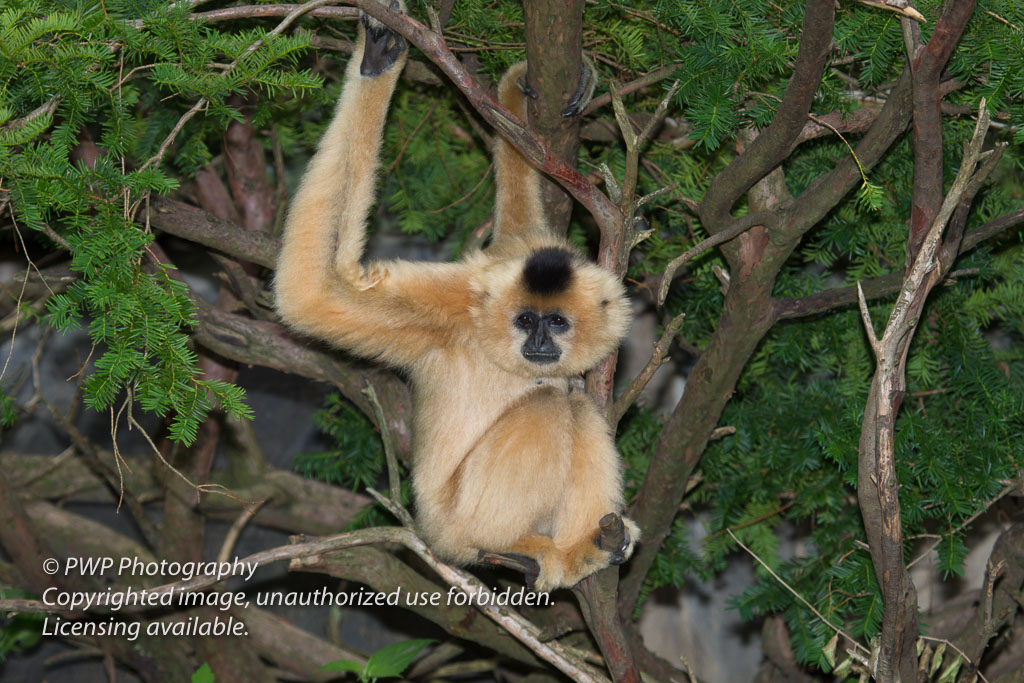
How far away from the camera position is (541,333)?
3.31 m

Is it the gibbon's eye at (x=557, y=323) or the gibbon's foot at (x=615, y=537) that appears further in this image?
the gibbon's eye at (x=557, y=323)

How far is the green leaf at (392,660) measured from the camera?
3.94 meters

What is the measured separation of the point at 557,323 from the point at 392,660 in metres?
1.90

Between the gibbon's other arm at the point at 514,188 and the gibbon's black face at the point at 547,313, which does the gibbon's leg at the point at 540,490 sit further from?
the gibbon's other arm at the point at 514,188

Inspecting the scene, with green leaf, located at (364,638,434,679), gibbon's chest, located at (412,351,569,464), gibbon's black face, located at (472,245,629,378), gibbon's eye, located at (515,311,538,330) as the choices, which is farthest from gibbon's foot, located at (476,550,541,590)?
green leaf, located at (364,638,434,679)

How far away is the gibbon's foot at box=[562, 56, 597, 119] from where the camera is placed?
330 centimetres

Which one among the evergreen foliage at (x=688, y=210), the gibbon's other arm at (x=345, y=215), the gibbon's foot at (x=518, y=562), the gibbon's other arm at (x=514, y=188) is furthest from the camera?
the gibbon's other arm at (x=514, y=188)

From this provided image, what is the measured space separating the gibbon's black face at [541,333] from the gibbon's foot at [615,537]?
2.16 ft

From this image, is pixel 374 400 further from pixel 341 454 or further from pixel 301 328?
pixel 341 454

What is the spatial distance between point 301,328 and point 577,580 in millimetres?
1422

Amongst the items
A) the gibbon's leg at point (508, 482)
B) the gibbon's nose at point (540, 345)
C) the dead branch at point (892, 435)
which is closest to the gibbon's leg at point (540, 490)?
the gibbon's leg at point (508, 482)

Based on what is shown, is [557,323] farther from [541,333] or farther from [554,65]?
[554,65]

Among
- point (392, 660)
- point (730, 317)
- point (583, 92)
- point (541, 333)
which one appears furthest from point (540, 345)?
point (392, 660)

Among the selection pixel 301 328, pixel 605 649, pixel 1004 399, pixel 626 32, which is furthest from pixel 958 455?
pixel 301 328
